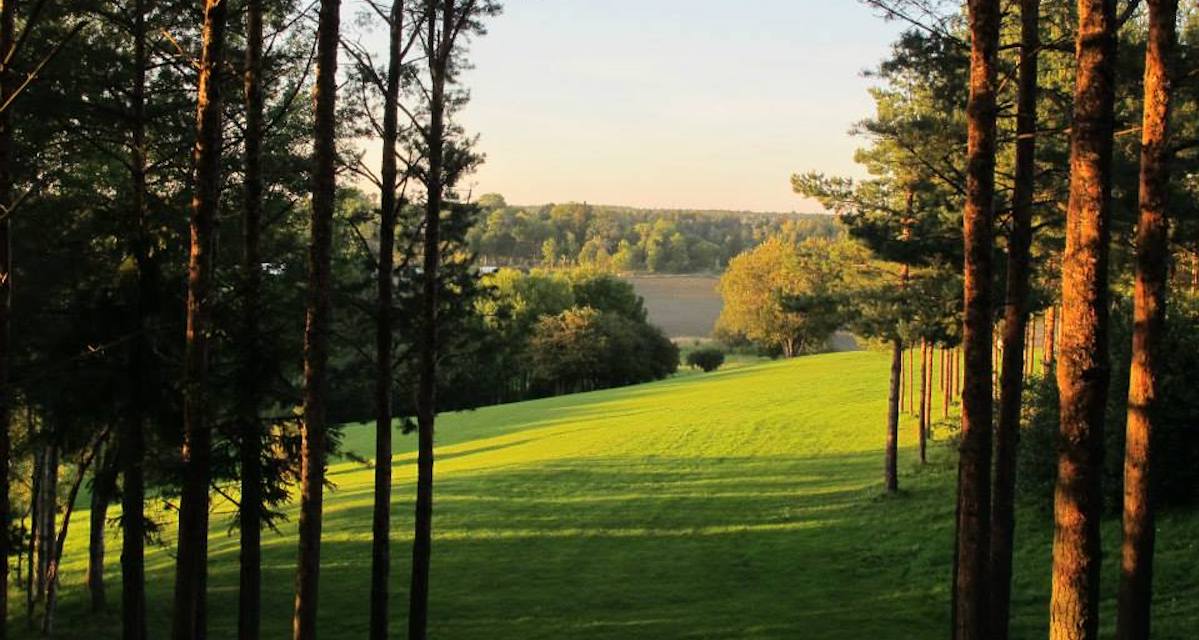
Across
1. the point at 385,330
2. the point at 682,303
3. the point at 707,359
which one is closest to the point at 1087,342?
the point at 385,330

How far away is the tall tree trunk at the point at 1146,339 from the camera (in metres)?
8.35

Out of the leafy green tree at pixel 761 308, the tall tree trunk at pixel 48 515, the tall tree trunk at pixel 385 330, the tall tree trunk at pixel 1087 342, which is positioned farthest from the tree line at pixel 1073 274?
the leafy green tree at pixel 761 308

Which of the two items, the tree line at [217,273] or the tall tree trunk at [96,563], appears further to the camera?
the tall tree trunk at [96,563]

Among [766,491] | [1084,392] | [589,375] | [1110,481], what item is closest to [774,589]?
[1110,481]

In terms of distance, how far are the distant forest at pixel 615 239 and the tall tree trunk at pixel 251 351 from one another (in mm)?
118204

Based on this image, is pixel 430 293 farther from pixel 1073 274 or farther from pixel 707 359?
pixel 707 359

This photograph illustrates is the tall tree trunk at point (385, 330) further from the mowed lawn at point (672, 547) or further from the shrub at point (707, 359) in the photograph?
the shrub at point (707, 359)

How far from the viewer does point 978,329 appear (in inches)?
360

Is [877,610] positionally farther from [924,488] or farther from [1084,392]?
[1084,392]

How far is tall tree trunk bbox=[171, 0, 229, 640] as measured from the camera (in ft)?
26.8

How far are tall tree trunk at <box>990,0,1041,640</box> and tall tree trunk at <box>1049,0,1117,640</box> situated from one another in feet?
13.4

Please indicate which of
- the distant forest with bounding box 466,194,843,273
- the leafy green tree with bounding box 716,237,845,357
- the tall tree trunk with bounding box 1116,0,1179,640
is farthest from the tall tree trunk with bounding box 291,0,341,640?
the distant forest with bounding box 466,194,843,273

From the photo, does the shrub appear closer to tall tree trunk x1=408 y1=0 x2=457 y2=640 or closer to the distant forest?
the distant forest

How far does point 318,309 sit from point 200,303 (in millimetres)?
1048
